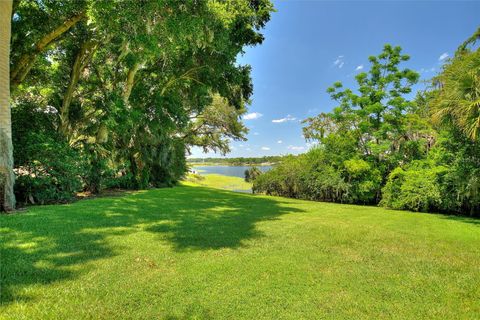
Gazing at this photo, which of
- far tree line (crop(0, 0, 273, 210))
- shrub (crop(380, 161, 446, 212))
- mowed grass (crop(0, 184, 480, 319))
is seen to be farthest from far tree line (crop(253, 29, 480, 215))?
far tree line (crop(0, 0, 273, 210))

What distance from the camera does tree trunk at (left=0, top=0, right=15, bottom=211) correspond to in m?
6.67

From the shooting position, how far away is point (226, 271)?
361 cm

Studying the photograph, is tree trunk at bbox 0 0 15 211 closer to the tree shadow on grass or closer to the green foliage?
the tree shadow on grass

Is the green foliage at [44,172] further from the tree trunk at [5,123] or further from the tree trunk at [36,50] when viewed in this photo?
the tree trunk at [36,50]

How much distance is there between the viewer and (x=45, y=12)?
930 centimetres

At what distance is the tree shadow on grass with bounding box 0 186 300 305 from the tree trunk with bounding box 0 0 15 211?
103cm

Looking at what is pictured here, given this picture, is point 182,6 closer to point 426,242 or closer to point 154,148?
point 426,242

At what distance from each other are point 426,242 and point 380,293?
119 inches

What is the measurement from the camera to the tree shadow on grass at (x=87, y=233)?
328cm

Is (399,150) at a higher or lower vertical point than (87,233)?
higher

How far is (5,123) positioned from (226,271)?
706cm

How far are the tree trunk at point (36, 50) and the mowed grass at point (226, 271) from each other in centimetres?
594

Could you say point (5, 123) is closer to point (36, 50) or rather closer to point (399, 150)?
point (36, 50)

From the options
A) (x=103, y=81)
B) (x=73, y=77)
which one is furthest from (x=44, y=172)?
(x=103, y=81)
